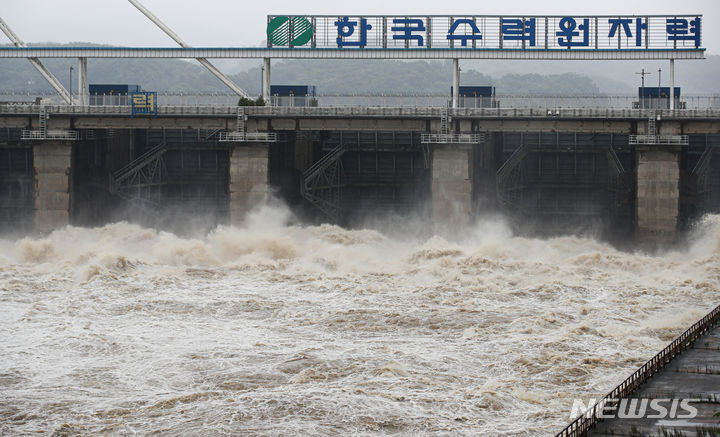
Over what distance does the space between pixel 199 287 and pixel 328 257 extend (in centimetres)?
1022

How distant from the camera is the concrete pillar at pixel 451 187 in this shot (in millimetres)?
61750

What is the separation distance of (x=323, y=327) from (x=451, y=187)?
959 inches

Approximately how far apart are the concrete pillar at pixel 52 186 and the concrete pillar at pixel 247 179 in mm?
11439

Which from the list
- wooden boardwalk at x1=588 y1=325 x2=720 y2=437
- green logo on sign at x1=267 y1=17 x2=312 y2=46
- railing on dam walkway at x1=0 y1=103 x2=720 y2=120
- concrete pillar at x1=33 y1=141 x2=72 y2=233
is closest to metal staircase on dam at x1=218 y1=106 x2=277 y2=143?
railing on dam walkway at x1=0 y1=103 x2=720 y2=120

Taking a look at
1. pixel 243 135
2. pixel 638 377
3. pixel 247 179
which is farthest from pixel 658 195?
pixel 638 377

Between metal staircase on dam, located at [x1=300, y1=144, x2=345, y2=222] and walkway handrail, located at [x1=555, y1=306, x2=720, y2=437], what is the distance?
1500 inches

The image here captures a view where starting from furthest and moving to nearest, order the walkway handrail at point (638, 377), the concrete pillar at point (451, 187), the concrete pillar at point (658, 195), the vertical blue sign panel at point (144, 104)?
the vertical blue sign panel at point (144, 104) → the concrete pillar at point (451, 187) → the concrete pillar at point (658, 195) → the walkway handrail at point (638, 377)

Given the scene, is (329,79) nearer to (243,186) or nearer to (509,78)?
(509,78)

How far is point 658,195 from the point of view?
60.5 metres

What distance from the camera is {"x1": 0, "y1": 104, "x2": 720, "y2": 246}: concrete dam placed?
61.5 metres
